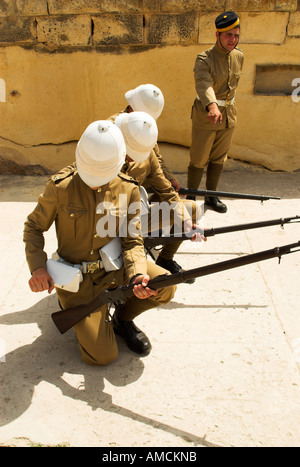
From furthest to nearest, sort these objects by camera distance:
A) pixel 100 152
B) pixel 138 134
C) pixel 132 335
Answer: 1. pixel 138 134
2. pixel 132 335
3. pixel 100 152

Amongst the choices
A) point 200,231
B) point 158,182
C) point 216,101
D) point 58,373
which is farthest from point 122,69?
point 58,373

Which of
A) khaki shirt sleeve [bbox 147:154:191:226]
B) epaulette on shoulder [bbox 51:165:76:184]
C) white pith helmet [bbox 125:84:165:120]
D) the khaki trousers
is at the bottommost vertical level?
the khaki trousers

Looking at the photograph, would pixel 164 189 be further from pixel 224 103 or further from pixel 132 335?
pixel 224 103

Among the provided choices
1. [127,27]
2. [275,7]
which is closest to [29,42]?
[127,27]

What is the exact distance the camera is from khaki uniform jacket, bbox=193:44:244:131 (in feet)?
14.6

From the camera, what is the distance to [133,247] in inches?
110

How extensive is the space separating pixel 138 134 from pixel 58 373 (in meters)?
1.54

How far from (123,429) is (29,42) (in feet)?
13.9

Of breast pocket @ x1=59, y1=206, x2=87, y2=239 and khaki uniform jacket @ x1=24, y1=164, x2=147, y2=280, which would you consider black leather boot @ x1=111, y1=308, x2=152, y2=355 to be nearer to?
khaki uniform jacket @ x1=24, y1=164, x2=147, y2=280

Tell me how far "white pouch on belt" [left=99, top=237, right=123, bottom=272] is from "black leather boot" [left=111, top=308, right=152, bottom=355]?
0.38 meters

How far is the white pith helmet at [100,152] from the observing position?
246 centimetres

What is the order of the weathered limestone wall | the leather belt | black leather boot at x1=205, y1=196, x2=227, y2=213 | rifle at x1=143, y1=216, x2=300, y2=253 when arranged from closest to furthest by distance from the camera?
rifle at x1=143, y1=216, x2=300, y2=253, the leather belt, black leather boot at x1=205, y1=196, x2=227, y2=213, the weathered limestone wall

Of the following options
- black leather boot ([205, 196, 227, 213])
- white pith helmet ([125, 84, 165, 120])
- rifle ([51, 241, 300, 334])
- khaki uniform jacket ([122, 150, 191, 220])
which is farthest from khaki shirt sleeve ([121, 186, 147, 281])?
black leather boot ([205, 196, 227, 213])

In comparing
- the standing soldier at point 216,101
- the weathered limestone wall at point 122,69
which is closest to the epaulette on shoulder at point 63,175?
the standing soldier at point 216,101
